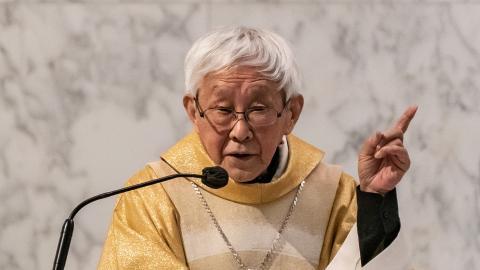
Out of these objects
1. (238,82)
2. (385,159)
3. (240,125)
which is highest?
(238,82)

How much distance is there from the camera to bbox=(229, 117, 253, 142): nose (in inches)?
140

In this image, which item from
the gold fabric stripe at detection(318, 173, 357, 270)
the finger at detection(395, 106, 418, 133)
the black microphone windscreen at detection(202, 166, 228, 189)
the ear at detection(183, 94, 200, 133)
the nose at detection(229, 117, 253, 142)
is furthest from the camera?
the gold fabric stripe at detection(318, 173, 357, 270)

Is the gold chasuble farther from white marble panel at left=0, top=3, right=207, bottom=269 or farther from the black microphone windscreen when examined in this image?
white marble panel at left=0, top=3, right=207, bottom=269

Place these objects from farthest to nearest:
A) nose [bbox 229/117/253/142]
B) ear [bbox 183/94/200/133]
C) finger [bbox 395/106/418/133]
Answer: ear [bbox 183/94/200/133] < nose [bbox 229/117/253/142] < finger [bbox 395/106/418/133]

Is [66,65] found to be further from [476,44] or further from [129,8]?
[476,44]

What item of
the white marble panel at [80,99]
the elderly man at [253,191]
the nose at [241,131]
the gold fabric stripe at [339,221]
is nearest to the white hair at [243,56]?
the elderly man at [253,191]

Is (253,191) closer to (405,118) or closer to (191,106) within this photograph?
(191,106)

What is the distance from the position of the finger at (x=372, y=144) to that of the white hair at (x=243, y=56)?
0.30m

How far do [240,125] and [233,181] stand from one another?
0.83 ft

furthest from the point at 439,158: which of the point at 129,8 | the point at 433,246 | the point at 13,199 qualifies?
the point at 13,199

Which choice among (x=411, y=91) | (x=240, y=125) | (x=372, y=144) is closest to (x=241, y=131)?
(x=240, y=125)

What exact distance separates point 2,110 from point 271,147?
58.9 inches

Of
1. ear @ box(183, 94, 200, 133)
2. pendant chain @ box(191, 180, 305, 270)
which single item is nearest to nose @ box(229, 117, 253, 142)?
ear @ box(183, 94, 200, 133)

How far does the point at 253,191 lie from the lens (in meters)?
3.76
